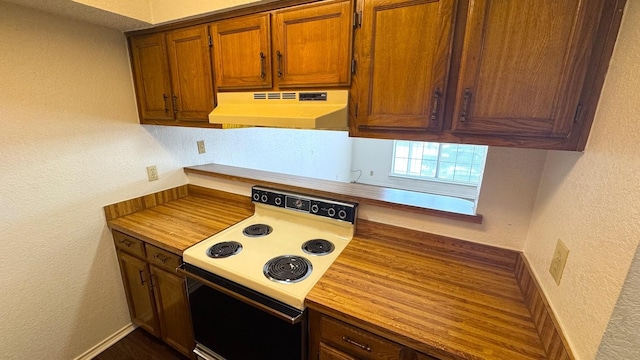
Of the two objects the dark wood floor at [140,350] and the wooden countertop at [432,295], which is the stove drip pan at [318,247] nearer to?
the wooden countertop at [432,295]

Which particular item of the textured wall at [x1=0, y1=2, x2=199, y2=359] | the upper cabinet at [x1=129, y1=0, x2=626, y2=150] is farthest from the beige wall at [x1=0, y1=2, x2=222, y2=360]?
the upper cabinet at [x1=129, y1=0, x2=626, y2=150]

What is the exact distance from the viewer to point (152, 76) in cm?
172

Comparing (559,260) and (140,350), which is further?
(140,350)

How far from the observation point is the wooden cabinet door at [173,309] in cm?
157

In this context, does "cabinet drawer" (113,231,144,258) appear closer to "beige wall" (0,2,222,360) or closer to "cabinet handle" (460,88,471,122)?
"beige wall" (0,2,222,360)

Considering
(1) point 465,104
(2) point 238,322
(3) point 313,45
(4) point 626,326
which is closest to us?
(4) point 626,326

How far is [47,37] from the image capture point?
143 centimetres

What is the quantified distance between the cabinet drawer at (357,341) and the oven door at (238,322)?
112 millimetres

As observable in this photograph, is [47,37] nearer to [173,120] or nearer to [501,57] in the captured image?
[173,120]

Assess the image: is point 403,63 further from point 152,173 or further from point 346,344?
point 152,173

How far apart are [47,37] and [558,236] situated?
2563mm

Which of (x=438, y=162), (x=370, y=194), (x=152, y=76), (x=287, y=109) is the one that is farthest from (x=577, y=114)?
(x=438, y=162)

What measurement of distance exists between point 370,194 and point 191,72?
50.7 inches

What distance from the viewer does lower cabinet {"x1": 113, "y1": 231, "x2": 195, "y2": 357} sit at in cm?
157
